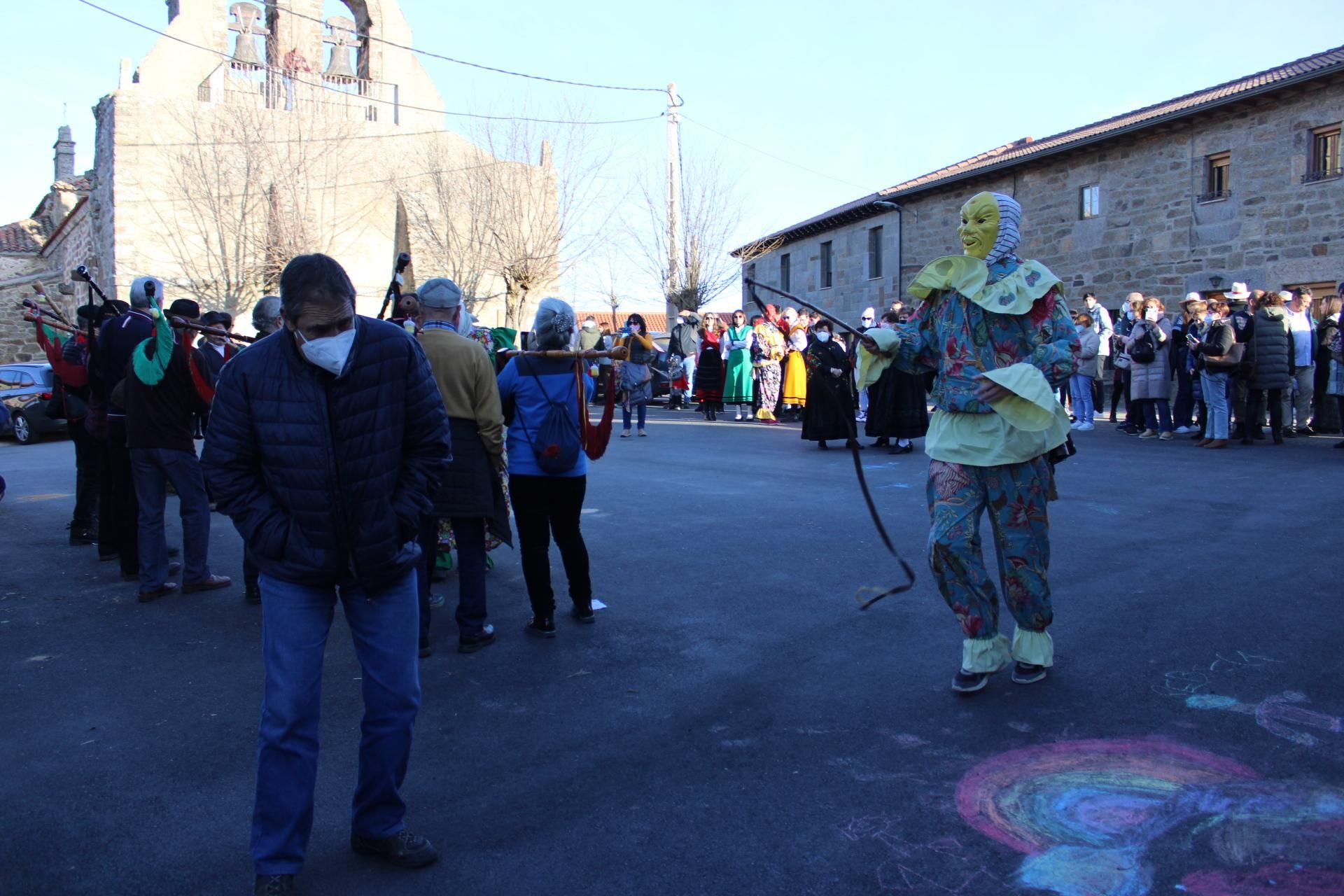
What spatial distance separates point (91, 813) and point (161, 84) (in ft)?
105

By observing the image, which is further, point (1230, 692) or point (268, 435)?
point (1230, 692)

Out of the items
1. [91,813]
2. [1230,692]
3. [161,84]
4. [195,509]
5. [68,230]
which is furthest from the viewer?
[68,230]

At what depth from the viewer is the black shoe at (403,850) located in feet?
9.53

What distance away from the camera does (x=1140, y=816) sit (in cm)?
300

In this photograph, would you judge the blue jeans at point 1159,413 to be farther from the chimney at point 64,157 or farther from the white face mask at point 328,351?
the chimney at point 64,157

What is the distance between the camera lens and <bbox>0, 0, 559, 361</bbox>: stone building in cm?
2973

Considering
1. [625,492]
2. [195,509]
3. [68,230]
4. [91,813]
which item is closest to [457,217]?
[68,230]

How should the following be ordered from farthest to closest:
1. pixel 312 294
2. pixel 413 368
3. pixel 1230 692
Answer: pixel 1230 692 < pixel 413 368 < pixel 312 294

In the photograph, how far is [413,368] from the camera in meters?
3.00

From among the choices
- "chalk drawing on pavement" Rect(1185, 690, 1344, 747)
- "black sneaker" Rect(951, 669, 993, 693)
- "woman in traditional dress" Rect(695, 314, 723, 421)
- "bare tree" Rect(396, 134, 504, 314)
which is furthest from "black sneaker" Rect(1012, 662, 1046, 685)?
"bare tree" Rect(396, 134, 504, 314)

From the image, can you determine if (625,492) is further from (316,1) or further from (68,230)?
(68,230)

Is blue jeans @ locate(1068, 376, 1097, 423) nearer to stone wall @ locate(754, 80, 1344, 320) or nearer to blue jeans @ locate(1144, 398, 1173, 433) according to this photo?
blue jeans @ locate(1144, 398, 1173, 433)

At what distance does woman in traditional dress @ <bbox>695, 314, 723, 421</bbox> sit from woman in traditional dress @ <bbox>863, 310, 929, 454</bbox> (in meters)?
6.83

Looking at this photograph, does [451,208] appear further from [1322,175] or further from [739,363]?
[1322,175]
